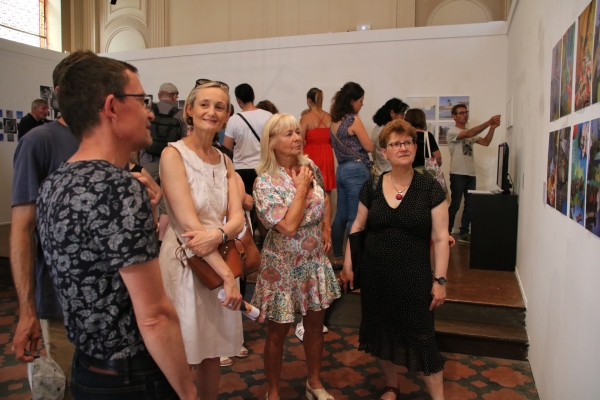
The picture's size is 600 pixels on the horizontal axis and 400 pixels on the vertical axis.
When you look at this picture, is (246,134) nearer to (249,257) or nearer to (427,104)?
(249,257)

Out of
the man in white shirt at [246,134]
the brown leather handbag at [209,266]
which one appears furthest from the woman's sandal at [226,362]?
the man in white shirt at [246,134]

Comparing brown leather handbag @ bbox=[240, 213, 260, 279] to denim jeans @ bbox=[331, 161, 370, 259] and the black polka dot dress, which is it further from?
denim jeans @ bbox=[331, 161, 370, 259]

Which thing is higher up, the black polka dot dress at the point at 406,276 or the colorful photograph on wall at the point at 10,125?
the colorful photograph on wall at the point at 10,125

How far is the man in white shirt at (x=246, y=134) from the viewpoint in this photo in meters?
4.91

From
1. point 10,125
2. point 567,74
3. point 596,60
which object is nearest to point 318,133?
point 567,74

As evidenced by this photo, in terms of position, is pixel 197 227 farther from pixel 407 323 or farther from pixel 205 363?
pixel 407 323

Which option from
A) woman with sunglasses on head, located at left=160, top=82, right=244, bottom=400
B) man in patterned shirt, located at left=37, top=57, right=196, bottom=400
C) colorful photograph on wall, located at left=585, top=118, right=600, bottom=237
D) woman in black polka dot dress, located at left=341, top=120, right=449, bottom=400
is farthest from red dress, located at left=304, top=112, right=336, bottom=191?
man in patterned shirt, located at left=37, top=57, right=196, bottom=400

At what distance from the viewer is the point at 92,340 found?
1323 mm

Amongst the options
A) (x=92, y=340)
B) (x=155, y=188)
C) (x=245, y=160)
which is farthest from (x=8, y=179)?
(x=92, y=340)

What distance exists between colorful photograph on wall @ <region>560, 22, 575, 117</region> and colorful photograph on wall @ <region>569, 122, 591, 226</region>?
0.25 meters

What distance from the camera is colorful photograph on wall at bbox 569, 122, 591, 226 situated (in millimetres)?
1997

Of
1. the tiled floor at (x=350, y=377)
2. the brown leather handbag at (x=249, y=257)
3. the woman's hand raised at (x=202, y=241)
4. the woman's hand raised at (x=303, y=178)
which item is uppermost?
the woman's hand raised at (x=303, y=178)

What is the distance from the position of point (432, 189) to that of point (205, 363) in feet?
5.03

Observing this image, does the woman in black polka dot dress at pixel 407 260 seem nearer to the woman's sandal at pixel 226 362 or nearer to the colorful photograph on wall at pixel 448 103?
the woman's sandal at pixel 226 362
